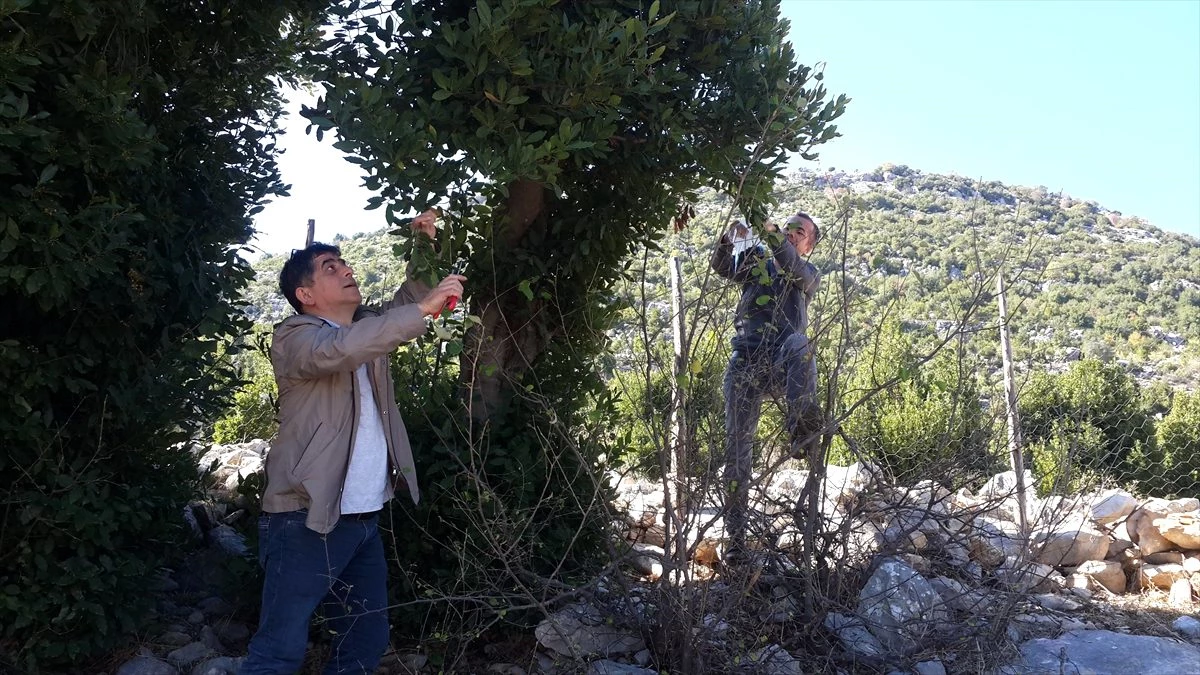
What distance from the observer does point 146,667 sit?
366cm

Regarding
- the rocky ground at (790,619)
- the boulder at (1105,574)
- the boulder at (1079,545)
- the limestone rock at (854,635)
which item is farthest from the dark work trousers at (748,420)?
the boulder at (1105,574)

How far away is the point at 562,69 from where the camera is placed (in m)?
3.37

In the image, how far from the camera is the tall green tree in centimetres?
315

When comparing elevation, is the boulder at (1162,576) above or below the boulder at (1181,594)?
above

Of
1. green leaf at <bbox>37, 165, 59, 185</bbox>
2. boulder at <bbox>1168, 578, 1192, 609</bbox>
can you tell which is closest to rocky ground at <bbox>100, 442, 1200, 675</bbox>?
green leaf at <bbox>37, 165, 59, 185</bbox>

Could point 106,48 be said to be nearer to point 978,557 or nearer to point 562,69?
point 562,69

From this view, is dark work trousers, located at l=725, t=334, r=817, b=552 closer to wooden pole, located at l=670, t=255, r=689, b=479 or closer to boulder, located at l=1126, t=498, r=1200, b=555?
wooden pole, located at l=670, t=255, r=689, b=479

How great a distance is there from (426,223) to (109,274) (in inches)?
43.3

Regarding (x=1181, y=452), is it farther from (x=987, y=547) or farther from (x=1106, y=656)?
(x=1106, y=656)

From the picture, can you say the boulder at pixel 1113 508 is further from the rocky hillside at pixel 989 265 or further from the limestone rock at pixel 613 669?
the limestone rock at pixel 613 669

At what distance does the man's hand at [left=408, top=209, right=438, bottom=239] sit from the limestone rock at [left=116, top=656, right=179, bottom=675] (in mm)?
2030

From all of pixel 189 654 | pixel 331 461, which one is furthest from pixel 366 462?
pixel 189 654

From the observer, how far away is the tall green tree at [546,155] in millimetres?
3148

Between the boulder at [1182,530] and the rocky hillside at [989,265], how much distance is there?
1.56 m
